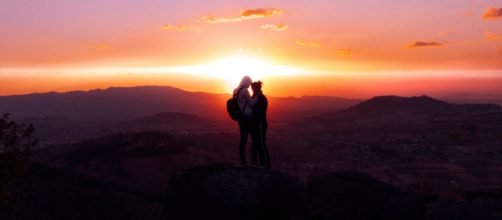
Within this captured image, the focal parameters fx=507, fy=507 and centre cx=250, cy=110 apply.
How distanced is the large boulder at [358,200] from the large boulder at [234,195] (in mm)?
409

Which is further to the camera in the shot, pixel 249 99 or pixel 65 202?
pixel 65 202

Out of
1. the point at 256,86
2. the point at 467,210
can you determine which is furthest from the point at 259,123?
the point at 467,210

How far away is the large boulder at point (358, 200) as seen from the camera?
10273 mm

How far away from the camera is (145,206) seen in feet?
65.4

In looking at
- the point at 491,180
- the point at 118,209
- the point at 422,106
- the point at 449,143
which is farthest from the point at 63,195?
the point at 422,106

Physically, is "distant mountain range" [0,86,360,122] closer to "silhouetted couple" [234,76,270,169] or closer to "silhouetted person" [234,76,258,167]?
"silhouetted couple" [234,76,270,169]

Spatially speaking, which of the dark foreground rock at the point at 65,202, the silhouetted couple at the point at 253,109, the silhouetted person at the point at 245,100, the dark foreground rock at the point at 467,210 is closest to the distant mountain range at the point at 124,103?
the dark foreground rock at the point at 65,202

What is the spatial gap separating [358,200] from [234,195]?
2.63 m

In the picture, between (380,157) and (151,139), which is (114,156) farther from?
(380,157)

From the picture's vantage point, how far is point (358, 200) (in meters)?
10.6

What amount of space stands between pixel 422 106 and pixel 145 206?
2638 inches

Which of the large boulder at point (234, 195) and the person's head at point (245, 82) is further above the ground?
the person's head at point (245, 82)

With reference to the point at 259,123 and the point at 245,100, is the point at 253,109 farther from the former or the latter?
the point at 259,123

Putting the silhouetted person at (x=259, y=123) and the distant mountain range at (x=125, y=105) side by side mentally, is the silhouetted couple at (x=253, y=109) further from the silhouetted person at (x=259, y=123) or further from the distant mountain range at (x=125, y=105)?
the distant mountain range at (x=125, y=105)
